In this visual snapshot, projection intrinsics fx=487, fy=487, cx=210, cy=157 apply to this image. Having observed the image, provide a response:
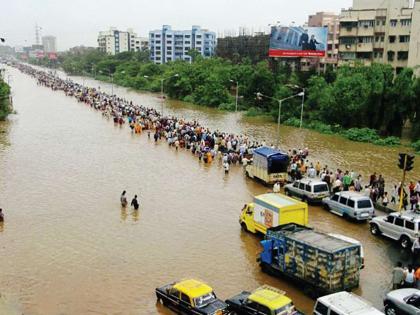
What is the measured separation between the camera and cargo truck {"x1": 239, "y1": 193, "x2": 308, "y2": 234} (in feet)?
56.7

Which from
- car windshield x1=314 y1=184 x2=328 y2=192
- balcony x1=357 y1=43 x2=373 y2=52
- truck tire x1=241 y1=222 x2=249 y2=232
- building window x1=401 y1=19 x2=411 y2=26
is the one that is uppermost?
building window x1=401 y1=19 x2=411 y2=26

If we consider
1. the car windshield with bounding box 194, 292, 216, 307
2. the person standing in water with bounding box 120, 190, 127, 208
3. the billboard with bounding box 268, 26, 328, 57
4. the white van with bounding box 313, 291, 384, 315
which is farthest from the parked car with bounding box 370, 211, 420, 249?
the billboard with bounding box 268, 26, 328, 57

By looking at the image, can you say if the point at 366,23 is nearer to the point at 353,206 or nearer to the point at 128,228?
the point at 353,206

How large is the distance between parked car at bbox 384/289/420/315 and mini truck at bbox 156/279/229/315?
436 cm

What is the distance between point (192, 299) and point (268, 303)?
79.0 inches

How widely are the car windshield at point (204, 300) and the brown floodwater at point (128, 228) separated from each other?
1273 mm

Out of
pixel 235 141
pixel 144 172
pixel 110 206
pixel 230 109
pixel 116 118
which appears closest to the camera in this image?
pixel 110 206

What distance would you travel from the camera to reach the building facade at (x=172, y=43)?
559 ft

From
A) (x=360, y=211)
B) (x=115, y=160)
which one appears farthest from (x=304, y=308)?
(x=115, y=160)

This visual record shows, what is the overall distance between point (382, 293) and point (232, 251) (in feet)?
17.3

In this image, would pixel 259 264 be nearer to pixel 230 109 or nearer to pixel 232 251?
pixel 232 251

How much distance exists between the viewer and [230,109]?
64125 millimetres

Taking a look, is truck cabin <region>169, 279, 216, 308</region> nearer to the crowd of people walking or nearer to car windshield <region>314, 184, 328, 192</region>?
car windshield <region>314, 184, 328, 192</region>

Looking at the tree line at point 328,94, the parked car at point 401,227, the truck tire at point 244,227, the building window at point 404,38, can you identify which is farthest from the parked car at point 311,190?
the building window at point 404,38
